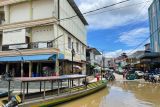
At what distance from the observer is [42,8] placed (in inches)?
1175

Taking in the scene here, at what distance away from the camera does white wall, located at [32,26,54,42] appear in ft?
95.5

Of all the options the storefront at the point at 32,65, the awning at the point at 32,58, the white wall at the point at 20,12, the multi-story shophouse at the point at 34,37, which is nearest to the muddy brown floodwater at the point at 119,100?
the awning at the point at 32,58

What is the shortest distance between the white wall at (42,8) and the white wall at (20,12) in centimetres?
96

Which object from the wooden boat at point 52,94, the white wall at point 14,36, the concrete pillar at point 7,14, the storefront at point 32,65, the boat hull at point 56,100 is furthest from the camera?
the concrete pillar at point 7,14

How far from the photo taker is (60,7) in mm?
29828

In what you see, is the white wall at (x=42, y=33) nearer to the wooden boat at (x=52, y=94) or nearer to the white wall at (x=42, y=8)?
the white wall at (x=42, y=8)

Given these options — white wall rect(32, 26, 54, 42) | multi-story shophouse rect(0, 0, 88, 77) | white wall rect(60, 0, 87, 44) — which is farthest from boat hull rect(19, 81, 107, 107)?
white wall rect(60, 0, 87, 44)

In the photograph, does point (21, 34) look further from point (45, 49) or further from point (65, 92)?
point (65, 92)

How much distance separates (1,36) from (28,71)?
22.2 feet

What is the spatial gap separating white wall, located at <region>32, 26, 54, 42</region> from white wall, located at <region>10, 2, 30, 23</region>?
2011 mm

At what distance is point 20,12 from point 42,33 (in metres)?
4.26

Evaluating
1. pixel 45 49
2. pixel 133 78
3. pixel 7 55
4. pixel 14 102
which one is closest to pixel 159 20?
pixel 133 78

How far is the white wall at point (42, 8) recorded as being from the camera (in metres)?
29.4

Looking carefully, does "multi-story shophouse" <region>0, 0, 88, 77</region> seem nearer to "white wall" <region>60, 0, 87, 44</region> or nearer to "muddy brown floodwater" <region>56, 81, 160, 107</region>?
"white wall" <region>60, 0, 87, 44</region>
